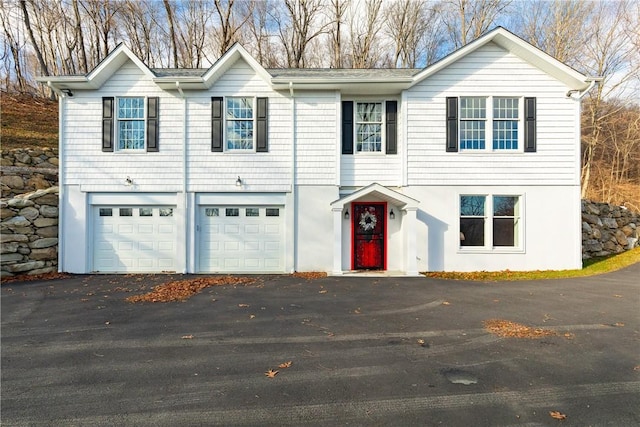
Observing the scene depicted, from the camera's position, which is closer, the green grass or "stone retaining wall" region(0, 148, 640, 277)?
the green grass

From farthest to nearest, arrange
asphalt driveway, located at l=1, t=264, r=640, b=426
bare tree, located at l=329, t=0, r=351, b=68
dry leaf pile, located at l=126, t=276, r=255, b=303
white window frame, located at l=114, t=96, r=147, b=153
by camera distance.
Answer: bare tree, located at l=329, t=0, r=351, b=68
white window frame, located at l=114, t=96, r=147, b=153
dry leaf pile, located at l=126, t=276, r=255, b=303
asphalt driveway, located at l=1, t=264, r=640, b=426

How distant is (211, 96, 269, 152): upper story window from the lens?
35.8ft

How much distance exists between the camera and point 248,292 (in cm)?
810

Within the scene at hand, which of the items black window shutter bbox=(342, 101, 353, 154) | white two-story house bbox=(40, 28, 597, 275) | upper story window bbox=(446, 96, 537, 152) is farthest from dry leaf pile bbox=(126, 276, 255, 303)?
upper story window bbox=(446, 96, 537, 152)

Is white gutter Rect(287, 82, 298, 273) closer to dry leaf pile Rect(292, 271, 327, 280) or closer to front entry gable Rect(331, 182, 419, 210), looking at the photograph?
dry leaf pile Rect(292, 271, 327, 280)

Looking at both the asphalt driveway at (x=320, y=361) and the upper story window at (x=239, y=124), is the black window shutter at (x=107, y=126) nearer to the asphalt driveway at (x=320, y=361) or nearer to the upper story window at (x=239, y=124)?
the upper story window at (x=239, y=124)

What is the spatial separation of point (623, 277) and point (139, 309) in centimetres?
1238

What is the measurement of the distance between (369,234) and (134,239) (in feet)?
24.6

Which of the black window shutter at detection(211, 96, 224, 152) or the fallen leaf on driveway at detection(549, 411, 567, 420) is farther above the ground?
the black window shutter at detection(211, 96, 224, 152)

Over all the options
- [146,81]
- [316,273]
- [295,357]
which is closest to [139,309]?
[295,357]

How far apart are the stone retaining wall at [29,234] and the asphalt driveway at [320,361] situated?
3.32m

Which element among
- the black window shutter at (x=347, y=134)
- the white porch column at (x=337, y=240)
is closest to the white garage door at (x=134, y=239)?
the white porch column at (x=337, y=240)

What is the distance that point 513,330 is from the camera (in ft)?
17.5

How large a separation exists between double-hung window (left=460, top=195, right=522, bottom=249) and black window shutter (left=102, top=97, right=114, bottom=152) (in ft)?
37.1
